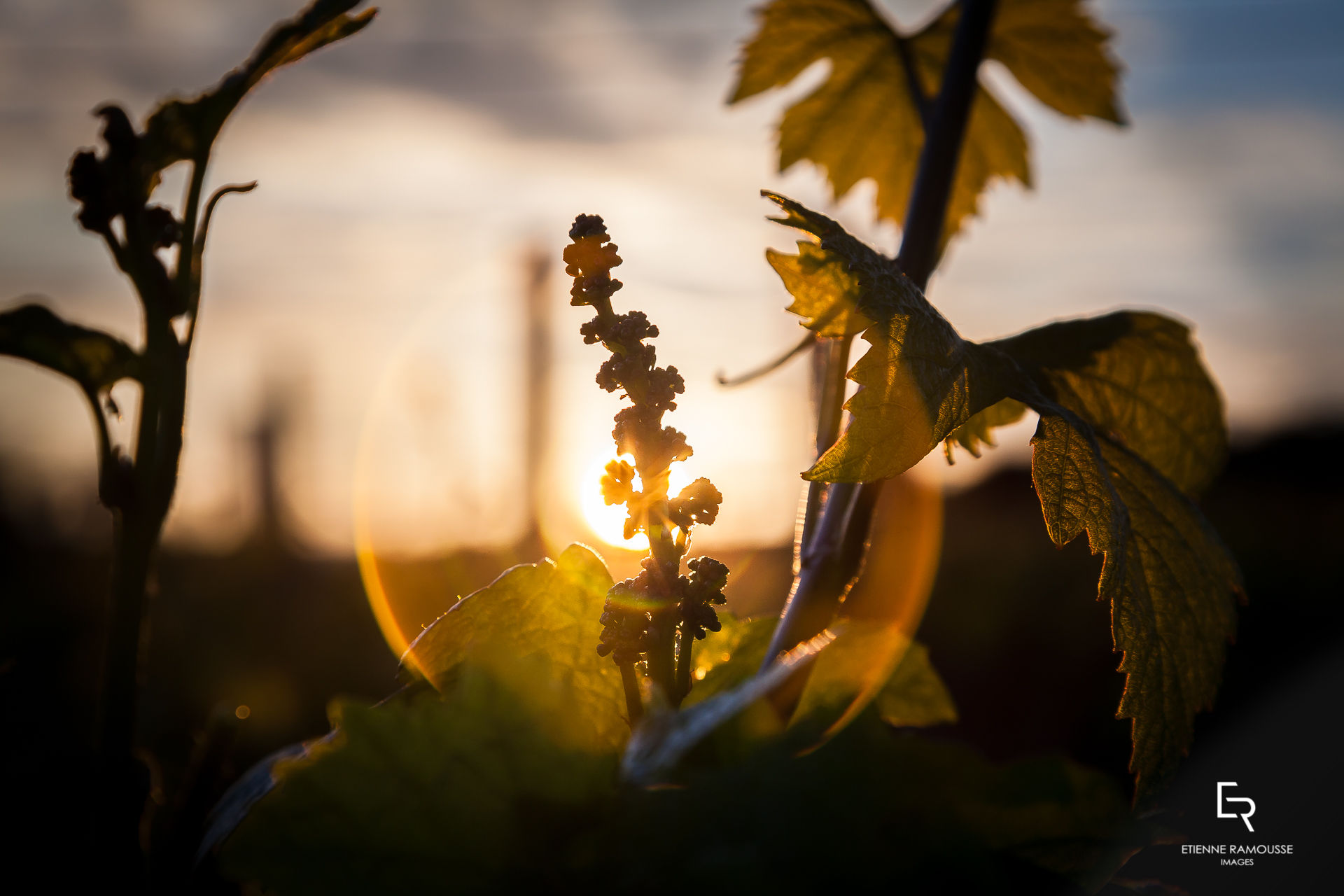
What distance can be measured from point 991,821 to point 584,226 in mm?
385

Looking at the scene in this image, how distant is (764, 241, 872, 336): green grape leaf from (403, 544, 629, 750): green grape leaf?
9.5 inches

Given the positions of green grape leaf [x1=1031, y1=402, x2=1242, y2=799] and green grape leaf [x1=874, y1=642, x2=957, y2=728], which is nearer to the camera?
green grape leaf [x1=1031, y1=402, x2=1242, y2=799]

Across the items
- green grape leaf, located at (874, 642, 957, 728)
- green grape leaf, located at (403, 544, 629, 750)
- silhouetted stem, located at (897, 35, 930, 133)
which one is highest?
silhouetted stem, located at (897, 35, 930, 133)

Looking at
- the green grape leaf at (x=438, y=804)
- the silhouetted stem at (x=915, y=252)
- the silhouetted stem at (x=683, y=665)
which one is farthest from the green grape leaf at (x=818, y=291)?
the green grape leaf at (x=438, y=804)

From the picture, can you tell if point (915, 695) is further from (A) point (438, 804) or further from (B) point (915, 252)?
(A) point (438, 804)

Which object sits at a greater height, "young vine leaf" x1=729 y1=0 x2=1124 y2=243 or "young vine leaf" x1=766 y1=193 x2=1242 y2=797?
"young vine leaf" x1=729 y1=0 x2=1124 y2=243

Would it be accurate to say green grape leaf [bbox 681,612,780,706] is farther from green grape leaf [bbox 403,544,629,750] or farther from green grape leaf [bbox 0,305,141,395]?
green grape leaf [bbox 0,305,141,395]

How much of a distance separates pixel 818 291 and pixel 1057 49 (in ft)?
2.52

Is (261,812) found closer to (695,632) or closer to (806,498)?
(695,632)

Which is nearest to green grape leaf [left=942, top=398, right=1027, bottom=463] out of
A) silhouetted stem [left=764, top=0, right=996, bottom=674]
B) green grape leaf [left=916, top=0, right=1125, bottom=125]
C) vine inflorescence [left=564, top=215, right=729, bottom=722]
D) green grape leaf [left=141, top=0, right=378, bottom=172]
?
silhouetted stem [left=764, top=0, right=996, bottom=674]

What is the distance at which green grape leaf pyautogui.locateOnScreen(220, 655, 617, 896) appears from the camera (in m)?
0.38

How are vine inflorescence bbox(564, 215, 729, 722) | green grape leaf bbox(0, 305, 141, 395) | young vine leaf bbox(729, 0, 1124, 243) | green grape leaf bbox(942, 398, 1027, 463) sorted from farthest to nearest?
1. young vine leaf bbox(729, 0, 1124, 243)
2. green grape leaf bbox(942, 398, 1027, 463)
3. green grape leaf bbox(0, 305, 141, 395)
4. vine inflorescence bbox(564, 215, 729, 722)

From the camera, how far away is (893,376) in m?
0.55

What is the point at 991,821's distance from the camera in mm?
411
